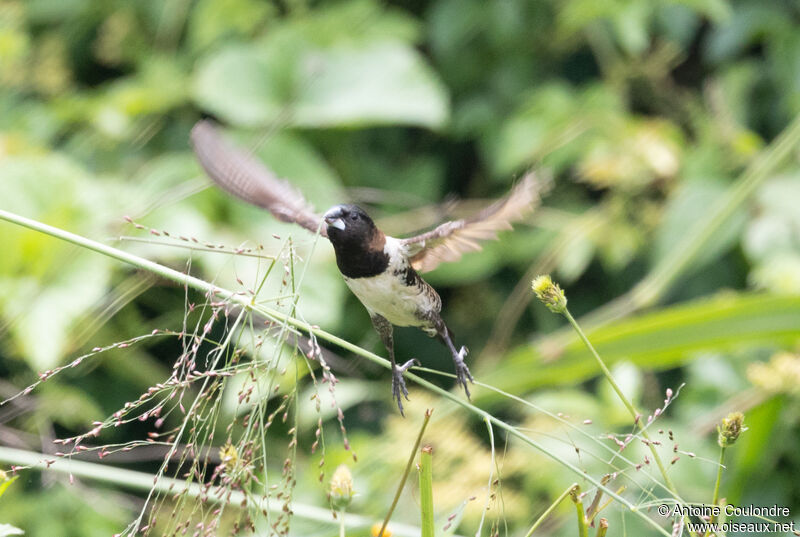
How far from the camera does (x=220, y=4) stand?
276cm

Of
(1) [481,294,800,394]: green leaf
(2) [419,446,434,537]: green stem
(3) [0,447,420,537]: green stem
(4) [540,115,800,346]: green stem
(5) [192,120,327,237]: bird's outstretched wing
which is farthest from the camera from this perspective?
(4) [540,115,800,346]: green stem

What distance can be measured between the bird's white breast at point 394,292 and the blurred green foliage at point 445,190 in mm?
612

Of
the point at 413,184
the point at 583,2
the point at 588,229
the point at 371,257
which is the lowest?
the point at 371,257

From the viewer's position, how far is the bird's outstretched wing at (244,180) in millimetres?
1307

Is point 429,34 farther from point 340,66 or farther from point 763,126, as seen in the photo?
point 763,126

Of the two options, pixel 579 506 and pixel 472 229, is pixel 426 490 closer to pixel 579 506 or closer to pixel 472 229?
pixel 579 506

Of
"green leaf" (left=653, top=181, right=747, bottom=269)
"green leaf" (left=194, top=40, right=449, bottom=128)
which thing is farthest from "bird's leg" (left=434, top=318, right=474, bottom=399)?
"green leaf" (left=194, top=40, right=449, bottom=128)

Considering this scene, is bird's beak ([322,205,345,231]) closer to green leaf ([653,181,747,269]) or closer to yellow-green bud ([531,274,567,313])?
yellow-green bud ([531,274,567,313])

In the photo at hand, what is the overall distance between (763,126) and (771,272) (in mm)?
911

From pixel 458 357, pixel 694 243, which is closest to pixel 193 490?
pixel 458 357

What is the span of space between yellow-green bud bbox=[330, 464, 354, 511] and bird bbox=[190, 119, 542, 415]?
0.32 m

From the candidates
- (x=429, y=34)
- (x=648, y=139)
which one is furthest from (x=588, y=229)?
(x=429, y=34)

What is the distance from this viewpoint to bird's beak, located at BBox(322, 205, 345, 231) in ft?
3.91

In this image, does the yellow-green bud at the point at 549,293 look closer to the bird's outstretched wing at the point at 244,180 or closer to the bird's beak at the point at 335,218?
the bird's beak at the point at 335,218
